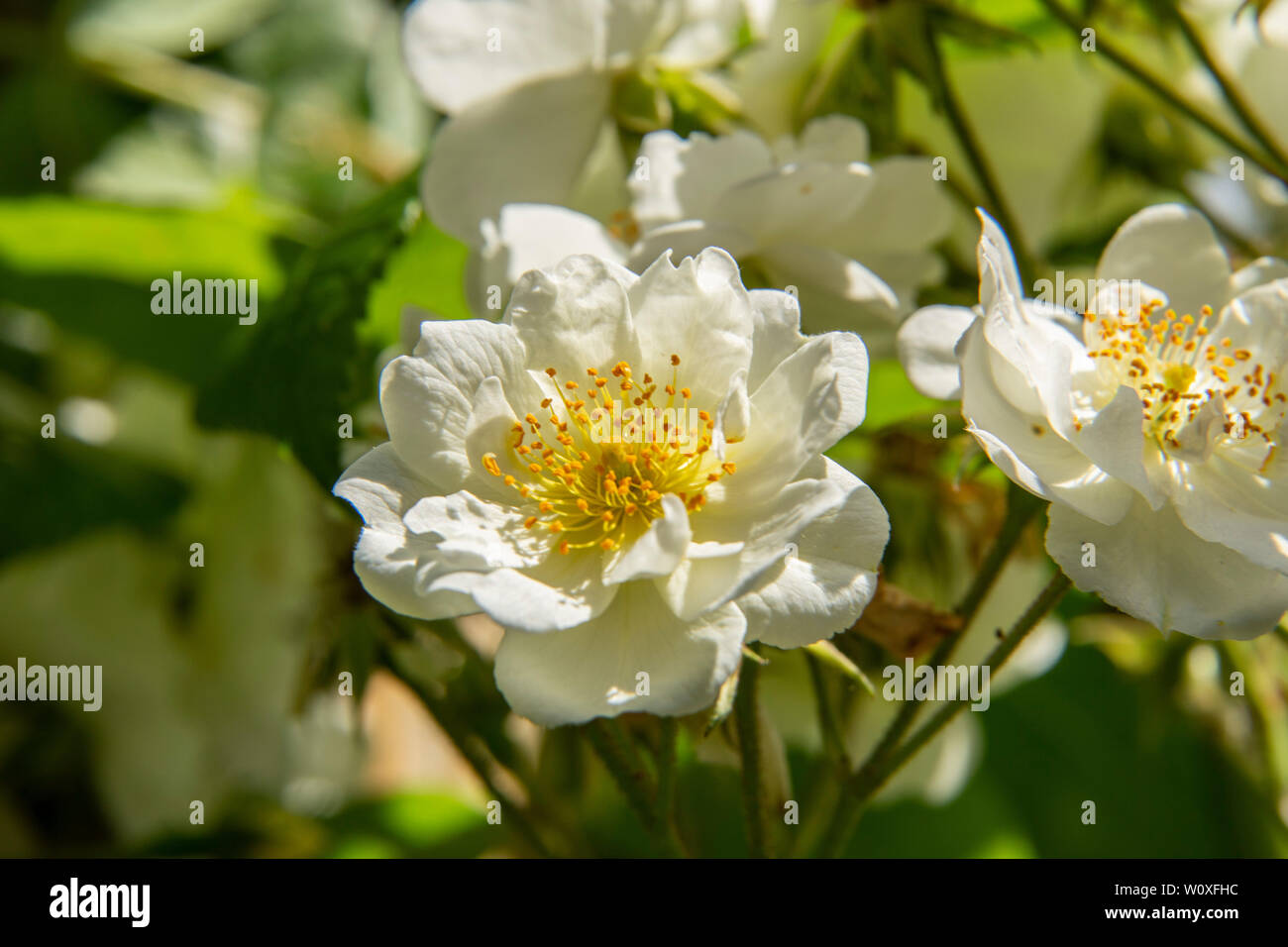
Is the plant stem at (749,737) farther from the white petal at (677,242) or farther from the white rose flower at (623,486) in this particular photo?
the white petal at (677,242)

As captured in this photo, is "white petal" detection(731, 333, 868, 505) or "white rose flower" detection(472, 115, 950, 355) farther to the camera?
"white rose flower" detection(472, 115, 950, 355)

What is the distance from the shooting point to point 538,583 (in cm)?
48

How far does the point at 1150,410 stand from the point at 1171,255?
0.25 feet

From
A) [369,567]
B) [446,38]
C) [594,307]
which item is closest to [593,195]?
[446,38]

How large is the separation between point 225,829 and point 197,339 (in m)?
0.41

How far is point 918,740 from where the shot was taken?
515 millimetres

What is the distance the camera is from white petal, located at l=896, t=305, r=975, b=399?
1.66 feet

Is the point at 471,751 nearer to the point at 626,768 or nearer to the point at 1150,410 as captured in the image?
the point at 626,768

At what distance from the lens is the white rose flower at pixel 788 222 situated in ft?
1.86

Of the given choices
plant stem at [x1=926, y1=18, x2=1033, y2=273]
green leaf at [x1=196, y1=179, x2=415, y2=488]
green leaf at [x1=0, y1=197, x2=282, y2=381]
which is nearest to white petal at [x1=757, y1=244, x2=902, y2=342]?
plant stem at [x1=926, y1=18, x2=1033, y2=273]

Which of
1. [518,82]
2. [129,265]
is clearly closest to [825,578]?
[518,82]

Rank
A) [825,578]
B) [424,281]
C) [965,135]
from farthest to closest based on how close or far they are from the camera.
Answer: [424,281]
[965,135]
[825,578]

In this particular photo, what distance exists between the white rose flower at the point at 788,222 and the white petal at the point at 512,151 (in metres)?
0.05

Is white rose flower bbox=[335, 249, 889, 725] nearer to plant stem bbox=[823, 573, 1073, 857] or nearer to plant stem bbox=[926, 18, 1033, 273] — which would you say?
plant stem bbox=[823, 573, 1073, 857]
